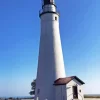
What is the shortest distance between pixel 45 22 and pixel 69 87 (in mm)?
8425

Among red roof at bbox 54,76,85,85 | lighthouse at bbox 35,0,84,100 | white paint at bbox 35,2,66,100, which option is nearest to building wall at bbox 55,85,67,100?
lighthouse at bbox 35,0,84,100

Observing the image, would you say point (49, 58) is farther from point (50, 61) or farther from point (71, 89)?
point (71, 89)

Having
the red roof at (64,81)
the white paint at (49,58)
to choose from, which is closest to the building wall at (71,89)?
the red roof at (64,81)

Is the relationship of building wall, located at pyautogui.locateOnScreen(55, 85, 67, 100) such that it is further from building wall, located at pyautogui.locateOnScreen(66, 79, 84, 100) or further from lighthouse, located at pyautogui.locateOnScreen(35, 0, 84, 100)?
building wall, located at pyautogui.locateOnScreen(66, 79, 84, 100)

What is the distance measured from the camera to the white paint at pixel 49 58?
20.9 metres

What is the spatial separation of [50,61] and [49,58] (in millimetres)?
374

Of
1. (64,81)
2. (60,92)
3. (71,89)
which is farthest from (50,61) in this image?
(71,89)

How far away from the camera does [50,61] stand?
21.4 meters

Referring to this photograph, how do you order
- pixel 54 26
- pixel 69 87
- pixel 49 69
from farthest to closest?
1. pixel 54 26
2. pixel 49 69
3. pixel 69 87

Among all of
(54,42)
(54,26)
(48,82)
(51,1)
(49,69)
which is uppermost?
(51,1)

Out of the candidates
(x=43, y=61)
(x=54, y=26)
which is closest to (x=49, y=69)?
(x=43, y=61)

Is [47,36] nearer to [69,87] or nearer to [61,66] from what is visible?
[61,66]

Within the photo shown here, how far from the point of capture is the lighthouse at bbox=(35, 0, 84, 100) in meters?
20.5

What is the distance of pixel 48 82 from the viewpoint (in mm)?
20875
